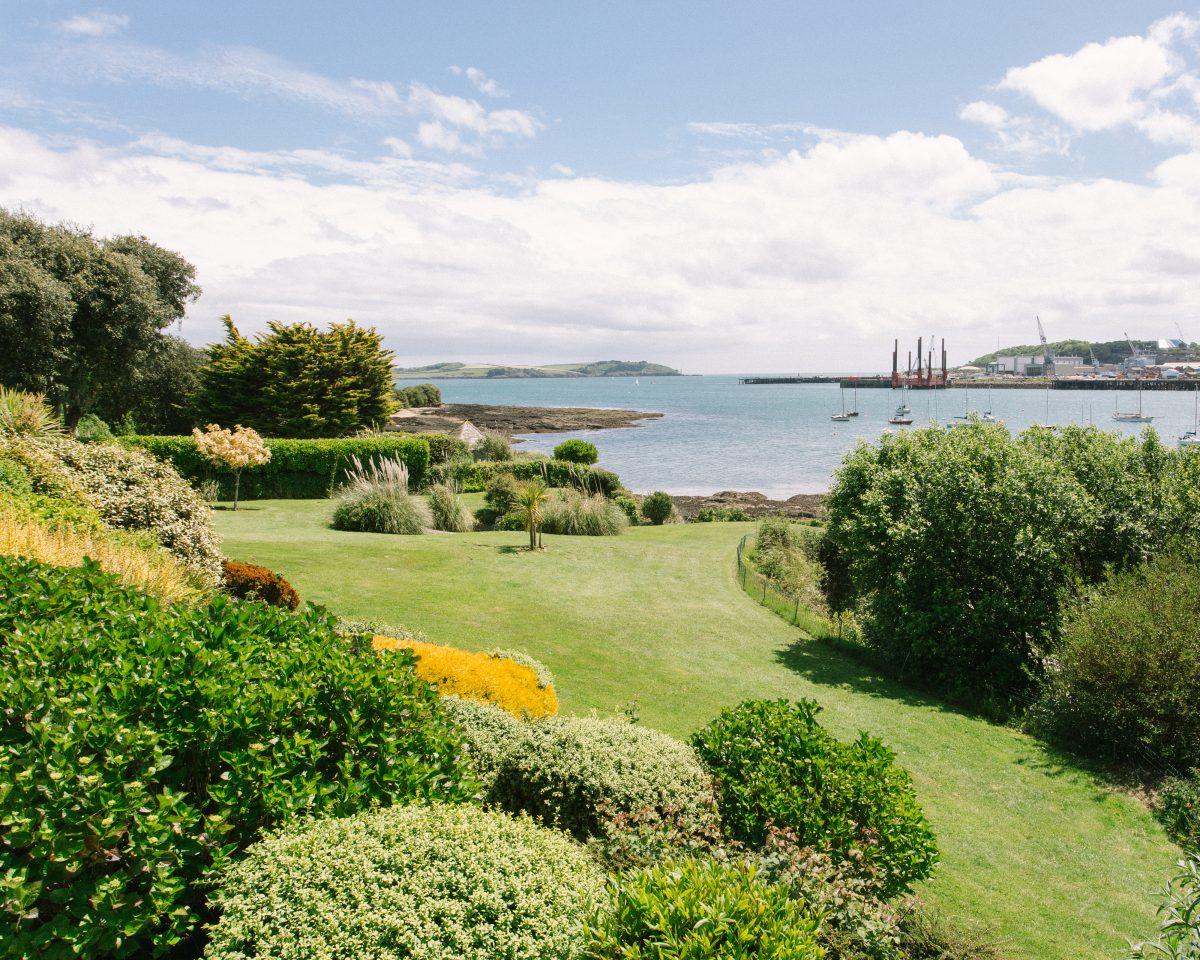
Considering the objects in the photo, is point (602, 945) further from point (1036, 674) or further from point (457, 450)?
point (457, 450)

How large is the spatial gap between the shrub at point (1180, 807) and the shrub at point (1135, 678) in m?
0.77

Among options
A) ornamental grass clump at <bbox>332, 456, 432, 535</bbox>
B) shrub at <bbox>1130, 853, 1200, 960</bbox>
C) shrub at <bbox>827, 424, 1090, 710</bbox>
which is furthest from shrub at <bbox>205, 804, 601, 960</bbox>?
ornamental grass clump at <bbox>332, 456, 432, 535</bbox>

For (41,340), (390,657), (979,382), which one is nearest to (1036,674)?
(390,657)

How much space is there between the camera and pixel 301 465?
26375 mm

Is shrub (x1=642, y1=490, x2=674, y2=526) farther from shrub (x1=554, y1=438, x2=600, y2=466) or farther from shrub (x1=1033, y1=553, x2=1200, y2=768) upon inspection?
shrub (x1=1033, y1=553, x2=1200, y2=768)

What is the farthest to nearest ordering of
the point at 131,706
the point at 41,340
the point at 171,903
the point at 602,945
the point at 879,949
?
the point at 41,340 → the point at 879,949 → the point at 131,706 → the point at 171,903 → the point at 602,945

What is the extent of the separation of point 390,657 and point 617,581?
42.4ft

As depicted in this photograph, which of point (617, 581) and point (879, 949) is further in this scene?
point (617, 581)

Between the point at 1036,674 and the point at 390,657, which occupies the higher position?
the point at 390,657

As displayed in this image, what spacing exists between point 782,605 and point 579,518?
8.83 m

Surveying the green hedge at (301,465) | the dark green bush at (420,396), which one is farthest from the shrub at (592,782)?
the dark green bush at (420,396)

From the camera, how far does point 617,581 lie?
57.2 feet

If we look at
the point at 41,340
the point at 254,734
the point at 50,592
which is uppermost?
the point at 41,340

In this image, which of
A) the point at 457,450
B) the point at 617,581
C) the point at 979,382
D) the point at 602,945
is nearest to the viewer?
the point at 602,945
